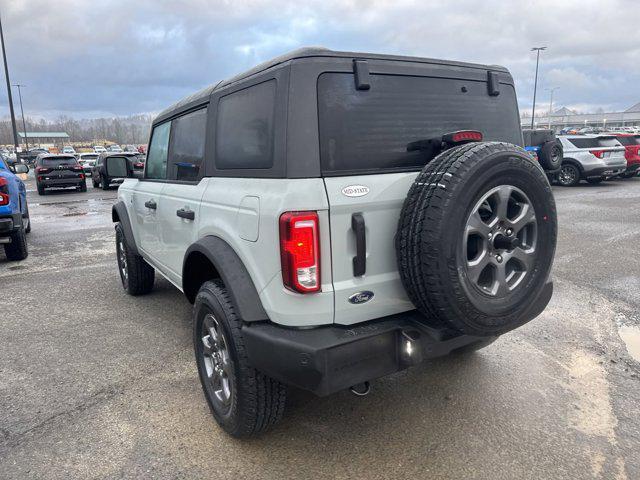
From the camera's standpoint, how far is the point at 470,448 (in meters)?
2.57

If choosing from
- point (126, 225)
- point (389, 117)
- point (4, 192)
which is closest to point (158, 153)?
point (126, 225)

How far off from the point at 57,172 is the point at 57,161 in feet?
1.86

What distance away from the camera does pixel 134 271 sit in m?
5.10

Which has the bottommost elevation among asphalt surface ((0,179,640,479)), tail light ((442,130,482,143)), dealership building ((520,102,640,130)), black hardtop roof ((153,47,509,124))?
asphalt surface ((0,179,640,479))

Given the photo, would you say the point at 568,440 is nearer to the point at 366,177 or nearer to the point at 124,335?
the point at 366,177

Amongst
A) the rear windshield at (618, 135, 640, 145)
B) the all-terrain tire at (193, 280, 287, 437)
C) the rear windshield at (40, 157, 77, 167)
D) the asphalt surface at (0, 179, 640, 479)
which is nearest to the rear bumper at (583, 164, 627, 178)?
the rear windshield at (618, 135, 640, 145)

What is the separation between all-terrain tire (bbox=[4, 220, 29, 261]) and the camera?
709 centimetres

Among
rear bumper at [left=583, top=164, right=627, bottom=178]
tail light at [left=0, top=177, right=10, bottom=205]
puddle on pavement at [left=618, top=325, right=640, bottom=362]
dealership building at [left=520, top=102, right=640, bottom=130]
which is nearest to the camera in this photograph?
puddle on pavement at [left=618, top=325, right=640, bottom=362]

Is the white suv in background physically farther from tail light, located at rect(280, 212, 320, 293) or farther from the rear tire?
tail light, located at rect(280, 212, 320, 293)

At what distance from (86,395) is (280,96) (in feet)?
7.83

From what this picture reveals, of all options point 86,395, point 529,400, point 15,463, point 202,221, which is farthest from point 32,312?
point 529,400

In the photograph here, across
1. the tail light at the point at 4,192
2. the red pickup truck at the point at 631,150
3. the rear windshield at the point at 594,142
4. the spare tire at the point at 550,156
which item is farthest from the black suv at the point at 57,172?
the red pickup truck at the point at 631,150

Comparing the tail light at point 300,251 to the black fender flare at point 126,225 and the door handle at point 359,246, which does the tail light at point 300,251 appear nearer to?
the door handle at point 359,246

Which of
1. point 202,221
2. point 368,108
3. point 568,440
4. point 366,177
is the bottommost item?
point 568,440
